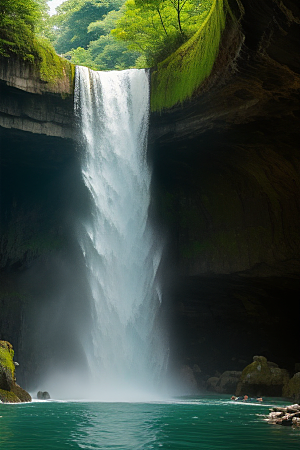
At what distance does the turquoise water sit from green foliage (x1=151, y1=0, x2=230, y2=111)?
362 inches

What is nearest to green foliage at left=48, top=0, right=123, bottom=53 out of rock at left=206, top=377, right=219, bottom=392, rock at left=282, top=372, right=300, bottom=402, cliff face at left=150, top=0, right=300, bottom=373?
cliff face at left=150, top=0, right=300, bottom=373

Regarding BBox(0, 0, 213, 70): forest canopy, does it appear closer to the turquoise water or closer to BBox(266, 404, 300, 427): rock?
the turquoise water

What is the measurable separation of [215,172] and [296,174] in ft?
12.1

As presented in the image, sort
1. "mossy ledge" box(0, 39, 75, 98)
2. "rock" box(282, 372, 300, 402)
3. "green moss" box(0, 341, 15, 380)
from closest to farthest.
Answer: "green moss" box(0, 341, 15, 380)
"rock" box(282, 372, 300, 402)
"mossy ledge" box(0, 39, 75, 98)

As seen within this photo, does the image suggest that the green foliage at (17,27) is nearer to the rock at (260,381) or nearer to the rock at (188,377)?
the rock at (260,381)

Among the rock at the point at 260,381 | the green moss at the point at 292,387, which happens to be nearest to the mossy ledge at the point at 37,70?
the rock at the point at 260,381

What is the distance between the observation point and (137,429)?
30.0ft

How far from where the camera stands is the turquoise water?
770cm

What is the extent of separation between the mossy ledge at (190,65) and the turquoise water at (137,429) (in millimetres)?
Result: 8793

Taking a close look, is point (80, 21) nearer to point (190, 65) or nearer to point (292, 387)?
point (190, 65)

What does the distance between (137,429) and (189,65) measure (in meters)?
12.6

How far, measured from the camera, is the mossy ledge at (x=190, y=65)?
14677 millimetres

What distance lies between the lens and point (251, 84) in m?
14.9

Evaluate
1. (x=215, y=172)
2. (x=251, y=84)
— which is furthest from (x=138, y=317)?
(x=251, y=84)
